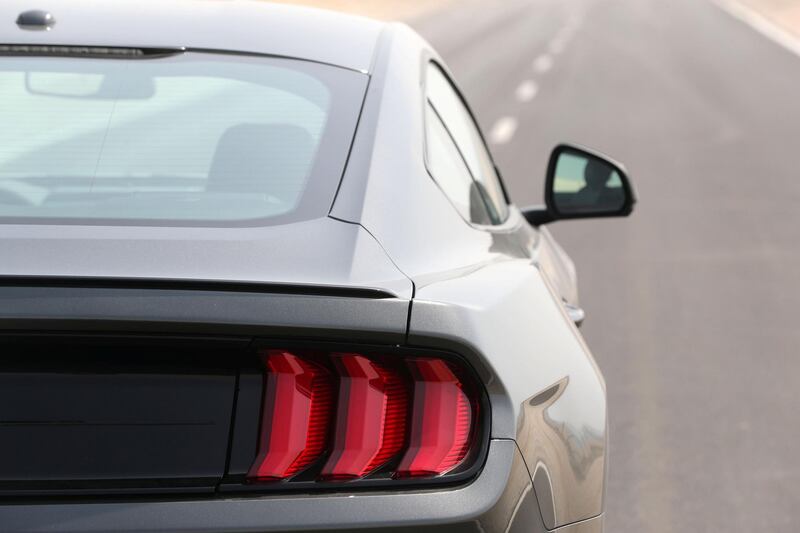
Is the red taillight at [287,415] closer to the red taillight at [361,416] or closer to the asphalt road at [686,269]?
the red taillight at [361,416]

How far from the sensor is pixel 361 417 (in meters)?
2.00

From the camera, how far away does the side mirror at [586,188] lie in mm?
3643

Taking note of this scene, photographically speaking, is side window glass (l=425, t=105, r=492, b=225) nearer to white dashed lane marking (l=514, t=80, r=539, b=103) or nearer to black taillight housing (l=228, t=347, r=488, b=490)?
black taillight housing (l=228, t=347, r=488, b=490)

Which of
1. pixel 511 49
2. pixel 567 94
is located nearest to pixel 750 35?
pixel 511 49

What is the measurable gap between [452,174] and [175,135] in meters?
0.60

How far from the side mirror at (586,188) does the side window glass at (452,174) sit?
21.6 inches

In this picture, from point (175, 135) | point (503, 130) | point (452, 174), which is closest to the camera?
point (175, 135)

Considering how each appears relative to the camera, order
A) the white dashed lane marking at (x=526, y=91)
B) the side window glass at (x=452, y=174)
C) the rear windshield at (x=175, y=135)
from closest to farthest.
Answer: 1. the rear windshield at (x=175, y=135)
2. the side window glass at (x=452, y=174)
3. the white dashed lane marking at (x=526, y=91)

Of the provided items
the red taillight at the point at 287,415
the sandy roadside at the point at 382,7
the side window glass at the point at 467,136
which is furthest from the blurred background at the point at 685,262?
the sandy roadside at the point at 382,7

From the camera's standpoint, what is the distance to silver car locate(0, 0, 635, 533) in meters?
1.90

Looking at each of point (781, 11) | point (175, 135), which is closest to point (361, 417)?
point (175, 135)

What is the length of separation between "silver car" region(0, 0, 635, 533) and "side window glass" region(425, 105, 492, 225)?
15cm

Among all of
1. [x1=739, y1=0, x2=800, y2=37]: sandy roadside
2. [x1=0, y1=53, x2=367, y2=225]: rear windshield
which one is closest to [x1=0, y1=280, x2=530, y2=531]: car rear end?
[x1=0, y1=53, x2=367, y2=225]: rear windshield

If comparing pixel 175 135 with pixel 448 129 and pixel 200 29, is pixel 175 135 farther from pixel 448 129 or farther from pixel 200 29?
pixel 448 129
